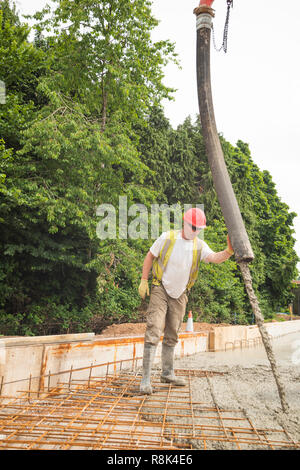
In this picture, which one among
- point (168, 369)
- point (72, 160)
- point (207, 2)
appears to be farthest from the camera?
point (72, 160)

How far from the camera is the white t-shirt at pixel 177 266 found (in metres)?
3.50

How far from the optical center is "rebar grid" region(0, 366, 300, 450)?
193cm

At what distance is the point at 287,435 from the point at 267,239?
21625mm

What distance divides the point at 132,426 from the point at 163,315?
1.33m

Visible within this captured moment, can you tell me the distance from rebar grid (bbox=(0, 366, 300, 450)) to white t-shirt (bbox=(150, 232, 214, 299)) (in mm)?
1035

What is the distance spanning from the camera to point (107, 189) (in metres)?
8.81

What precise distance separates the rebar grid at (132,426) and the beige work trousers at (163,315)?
23.5 inches

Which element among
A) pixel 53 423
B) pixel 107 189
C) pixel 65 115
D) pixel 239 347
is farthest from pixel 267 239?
pixel 53 423

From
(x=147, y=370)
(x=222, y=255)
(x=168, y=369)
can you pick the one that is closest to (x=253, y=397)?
(x=168, y=369)

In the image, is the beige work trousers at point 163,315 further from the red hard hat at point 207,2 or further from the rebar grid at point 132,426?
the red hard hat at point 207,2

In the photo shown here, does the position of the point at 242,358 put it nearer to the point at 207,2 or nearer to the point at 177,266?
the point at 177,266

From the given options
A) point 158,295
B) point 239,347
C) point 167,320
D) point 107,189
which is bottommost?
point 239,347

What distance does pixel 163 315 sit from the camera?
11.5 ft

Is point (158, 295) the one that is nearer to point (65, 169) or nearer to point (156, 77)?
point (65, 169)
